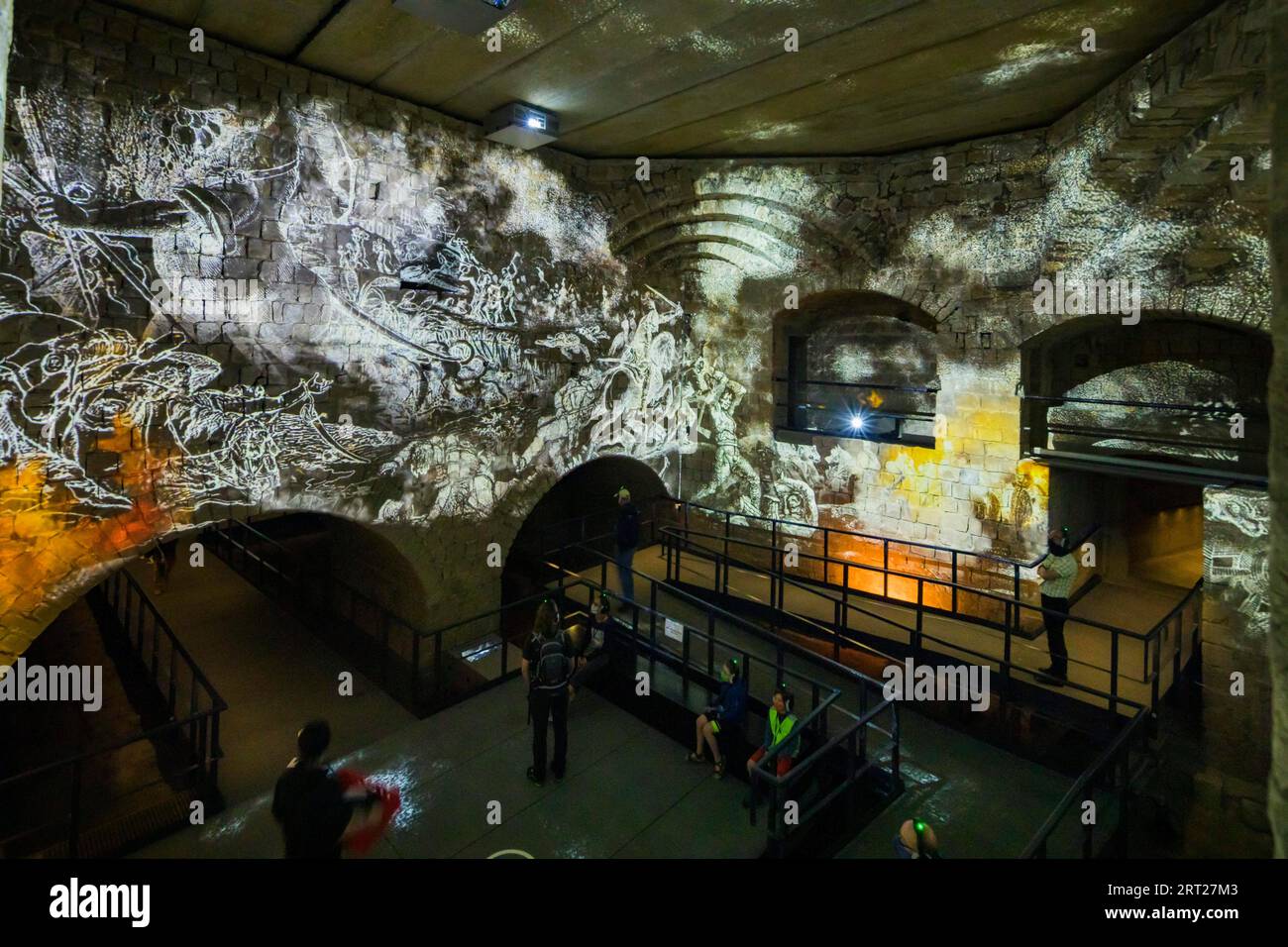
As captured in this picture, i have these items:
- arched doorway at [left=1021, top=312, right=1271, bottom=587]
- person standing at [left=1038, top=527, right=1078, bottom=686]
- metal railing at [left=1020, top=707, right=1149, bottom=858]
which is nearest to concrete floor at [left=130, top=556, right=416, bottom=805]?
metal railing at [left=1020, top=707, right=1149, bottom=858]

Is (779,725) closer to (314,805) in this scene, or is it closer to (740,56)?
(314,805)

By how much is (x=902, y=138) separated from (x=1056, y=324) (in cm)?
250

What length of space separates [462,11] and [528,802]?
542 centimetres

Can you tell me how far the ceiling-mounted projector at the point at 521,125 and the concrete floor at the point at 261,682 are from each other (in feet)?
18.3

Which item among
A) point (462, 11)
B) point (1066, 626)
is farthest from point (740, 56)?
point (1066, 626)

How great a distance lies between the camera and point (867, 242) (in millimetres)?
8734

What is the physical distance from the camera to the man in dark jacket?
3.55 m

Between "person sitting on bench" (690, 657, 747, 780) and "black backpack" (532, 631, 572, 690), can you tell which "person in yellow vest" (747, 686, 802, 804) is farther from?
"black backpack" (532, 631, 572, 690)

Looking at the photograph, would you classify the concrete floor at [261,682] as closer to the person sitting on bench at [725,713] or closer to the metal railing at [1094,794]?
the person sitting on bench at [725,713]

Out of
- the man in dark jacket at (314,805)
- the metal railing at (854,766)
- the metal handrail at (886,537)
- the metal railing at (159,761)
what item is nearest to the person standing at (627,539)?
the metal handrail at (886,537)

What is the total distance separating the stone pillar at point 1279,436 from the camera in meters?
1.85
